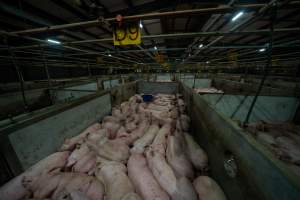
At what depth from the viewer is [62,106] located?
4.77ft

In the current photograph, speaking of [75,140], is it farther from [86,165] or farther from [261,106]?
[261,106]

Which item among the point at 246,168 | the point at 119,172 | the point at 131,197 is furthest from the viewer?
the point at 119,172

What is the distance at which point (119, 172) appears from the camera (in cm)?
107

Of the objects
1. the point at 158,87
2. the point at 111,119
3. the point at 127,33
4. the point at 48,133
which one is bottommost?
the point at 111,119

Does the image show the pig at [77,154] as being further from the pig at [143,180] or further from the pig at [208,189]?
the pig at [208,189]

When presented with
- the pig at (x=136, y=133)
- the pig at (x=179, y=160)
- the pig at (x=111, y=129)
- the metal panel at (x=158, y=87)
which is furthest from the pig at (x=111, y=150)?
the metal panel at (x=158, y=87)

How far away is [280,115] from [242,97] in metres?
0.55

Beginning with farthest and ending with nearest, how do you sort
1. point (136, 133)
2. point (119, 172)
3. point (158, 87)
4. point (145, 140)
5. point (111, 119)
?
point (158, 87)
point (111, 119)
point (136, 133)
point (145, 140)
point (119, 172)

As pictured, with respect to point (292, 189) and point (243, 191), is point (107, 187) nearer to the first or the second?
point (243, 191)

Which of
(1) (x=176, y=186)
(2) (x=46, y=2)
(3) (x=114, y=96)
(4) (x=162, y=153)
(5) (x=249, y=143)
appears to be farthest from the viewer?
(3) (x=114, y=96)

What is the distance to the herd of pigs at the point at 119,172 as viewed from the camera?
891 mm

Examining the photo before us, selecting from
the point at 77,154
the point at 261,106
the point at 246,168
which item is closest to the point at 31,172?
the point at 77,154

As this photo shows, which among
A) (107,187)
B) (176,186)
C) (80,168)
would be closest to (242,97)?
(176,186)

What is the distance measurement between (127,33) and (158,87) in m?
3.09
